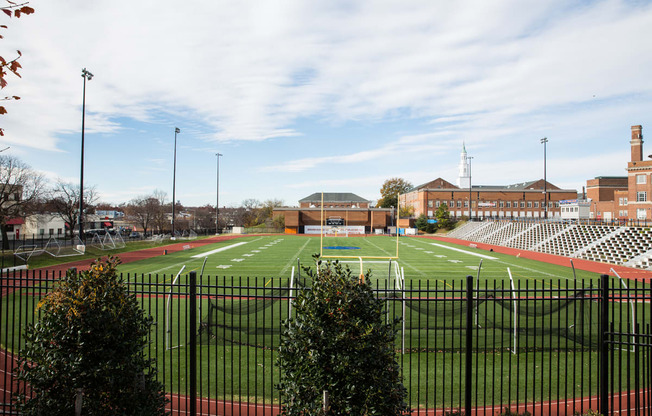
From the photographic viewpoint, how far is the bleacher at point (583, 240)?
2826 centimetres

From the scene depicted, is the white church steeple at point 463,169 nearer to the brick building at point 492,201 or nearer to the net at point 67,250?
the brick building at point 492,201

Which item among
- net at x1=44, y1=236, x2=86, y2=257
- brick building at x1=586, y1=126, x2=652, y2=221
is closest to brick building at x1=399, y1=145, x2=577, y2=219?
brick building at x1=586, y1=126, x2=652, y2=221

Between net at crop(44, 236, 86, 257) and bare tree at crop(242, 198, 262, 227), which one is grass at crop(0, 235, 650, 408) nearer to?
net at crop(44, 236, 86, 257)

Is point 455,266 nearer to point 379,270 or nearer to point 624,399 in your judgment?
point 379,270

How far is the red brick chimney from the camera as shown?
63.0 m

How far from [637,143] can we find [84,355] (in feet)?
270

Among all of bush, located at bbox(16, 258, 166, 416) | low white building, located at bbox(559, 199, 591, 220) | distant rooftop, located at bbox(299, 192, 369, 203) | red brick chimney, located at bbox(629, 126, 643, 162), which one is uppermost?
red brick chimney, located at bbox(629, 126, 643, 162)

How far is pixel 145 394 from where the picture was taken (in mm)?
4484

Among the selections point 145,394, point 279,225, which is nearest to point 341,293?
point 145,394

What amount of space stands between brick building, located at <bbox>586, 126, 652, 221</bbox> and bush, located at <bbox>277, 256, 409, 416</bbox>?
54.6 metres

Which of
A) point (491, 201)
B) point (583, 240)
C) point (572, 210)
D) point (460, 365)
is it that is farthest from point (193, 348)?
point (491, 201)

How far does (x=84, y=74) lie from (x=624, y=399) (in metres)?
37.5

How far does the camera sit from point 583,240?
34719 millimetres

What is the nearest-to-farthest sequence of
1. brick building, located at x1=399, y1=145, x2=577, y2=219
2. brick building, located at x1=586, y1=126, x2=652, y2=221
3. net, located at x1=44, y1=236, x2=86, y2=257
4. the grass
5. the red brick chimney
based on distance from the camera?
the grass < net, located at x1=44, y1=236, x2=86, y2=257 < brick building, located at x1=586, y1=126, x2=652, y2=221 < the red brick chimney < brick building, located at x1=399, y1=145, x2=577, y2=219
